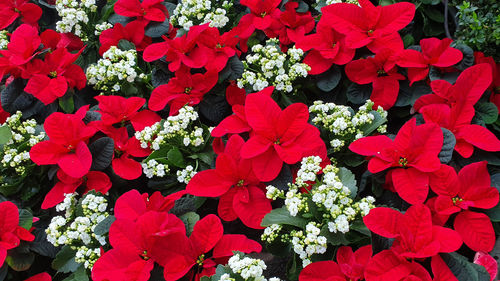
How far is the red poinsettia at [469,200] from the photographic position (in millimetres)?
1228

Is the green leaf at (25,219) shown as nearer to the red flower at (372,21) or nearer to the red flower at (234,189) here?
the red flower at (234,189)

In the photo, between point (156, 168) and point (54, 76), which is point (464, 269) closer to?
point (156, 168)

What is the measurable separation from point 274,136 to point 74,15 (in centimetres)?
102

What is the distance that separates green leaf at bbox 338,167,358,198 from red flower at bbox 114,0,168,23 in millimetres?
1061

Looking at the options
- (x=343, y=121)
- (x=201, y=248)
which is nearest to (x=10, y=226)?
(x=201, y=248)

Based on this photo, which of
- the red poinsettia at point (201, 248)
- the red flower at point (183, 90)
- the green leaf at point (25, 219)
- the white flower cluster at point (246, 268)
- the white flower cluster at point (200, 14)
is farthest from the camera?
the white flower cluster at point (200, 14)

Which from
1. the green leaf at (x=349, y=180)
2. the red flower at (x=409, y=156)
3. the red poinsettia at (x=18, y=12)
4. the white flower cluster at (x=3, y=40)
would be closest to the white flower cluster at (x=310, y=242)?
the green leaf at (x=349, y=180)

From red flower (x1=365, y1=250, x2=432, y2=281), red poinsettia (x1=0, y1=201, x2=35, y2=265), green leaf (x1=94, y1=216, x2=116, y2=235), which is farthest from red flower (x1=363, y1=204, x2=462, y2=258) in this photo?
red poinsettia (x1=0, y1=201, x2=35, y2=265)

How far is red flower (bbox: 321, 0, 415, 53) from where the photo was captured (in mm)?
1649

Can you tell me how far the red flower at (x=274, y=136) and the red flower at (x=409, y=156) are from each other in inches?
5.3

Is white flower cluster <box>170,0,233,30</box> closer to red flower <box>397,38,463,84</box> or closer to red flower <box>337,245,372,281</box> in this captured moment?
red flower <box>397,38,463,84</box>

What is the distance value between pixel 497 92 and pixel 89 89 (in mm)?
1556

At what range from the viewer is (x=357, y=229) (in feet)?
3.93

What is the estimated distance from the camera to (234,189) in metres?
1.40
